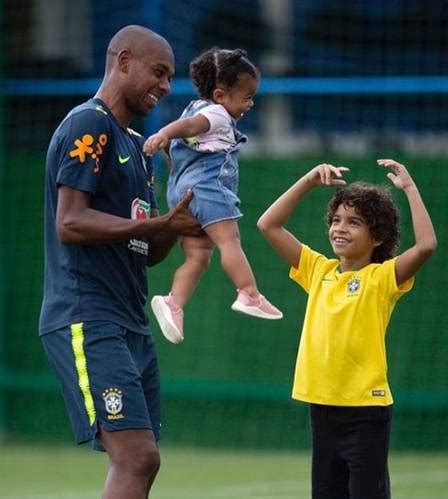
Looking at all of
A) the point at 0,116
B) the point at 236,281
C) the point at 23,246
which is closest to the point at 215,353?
the point at 23,246

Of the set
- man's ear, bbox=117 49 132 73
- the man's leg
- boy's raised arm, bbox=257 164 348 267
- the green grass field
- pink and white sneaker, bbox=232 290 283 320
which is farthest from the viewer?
the green grass field

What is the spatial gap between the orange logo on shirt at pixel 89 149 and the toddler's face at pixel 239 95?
1.48 m

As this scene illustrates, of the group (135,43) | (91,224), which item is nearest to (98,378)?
(91,224)

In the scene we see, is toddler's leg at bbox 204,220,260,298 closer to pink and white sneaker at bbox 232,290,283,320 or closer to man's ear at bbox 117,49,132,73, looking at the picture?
pink and white sneaker at bbox 232,290,283,320

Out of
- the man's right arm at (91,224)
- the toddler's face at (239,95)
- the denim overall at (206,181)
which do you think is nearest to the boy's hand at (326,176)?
the man's right arm at (91,224)

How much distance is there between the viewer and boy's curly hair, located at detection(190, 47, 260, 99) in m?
7.36

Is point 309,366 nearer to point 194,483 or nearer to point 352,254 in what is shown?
point 352,254

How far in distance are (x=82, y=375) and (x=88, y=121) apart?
3.36ft

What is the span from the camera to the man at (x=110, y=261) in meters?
5.97

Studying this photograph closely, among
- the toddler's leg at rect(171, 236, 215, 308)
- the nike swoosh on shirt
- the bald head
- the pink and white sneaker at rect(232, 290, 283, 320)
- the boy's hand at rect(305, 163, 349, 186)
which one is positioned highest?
the bald head

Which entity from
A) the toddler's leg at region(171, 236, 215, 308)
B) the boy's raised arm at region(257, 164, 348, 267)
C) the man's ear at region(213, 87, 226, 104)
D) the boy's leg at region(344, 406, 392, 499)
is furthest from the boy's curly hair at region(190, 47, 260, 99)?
the boy's leg at region(344, 406, 392, 499)

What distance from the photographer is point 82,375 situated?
19.9ft

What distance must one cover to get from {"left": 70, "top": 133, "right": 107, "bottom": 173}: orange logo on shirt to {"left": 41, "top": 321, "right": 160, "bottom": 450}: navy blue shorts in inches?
25.9

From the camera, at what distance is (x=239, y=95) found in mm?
7445
